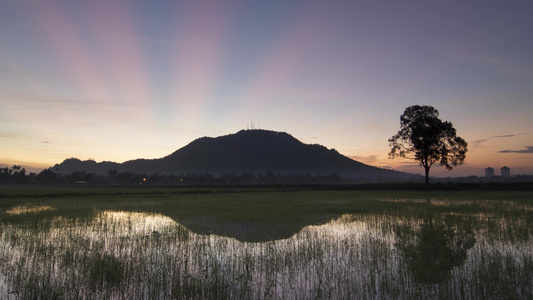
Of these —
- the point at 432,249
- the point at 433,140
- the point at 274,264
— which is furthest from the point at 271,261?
the point at 433,140

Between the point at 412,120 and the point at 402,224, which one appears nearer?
the point at 402,224

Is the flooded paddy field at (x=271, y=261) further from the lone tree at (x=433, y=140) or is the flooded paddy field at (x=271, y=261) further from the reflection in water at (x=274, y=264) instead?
the lone tree at (x=433, y=140)

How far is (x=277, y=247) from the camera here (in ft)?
46.9

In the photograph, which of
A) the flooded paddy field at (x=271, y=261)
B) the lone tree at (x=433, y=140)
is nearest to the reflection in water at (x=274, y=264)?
the flooded paddy field at (x=271, y=261)

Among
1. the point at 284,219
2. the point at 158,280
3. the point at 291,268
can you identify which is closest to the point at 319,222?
the point at 284,219

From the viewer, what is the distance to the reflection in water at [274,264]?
8875 mm

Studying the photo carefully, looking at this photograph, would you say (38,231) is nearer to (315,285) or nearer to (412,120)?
(315,285)

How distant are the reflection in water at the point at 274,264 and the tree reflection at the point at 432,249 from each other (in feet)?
0.15

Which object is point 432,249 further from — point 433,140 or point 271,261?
point 433,140

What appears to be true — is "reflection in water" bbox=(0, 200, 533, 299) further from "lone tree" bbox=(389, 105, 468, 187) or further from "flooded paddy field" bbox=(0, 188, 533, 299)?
"lone tree" bbox=(389, 105, 468, 187)

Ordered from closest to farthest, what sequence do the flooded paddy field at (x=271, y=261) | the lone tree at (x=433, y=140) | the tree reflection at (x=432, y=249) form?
the flooded paddy field at (x=271, y=261) → the tree reflection at (x=432, y=249) → the lone tree at (x=433, y=140)

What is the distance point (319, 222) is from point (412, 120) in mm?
55516

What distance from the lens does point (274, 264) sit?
11602 mm

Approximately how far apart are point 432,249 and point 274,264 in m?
7.70
